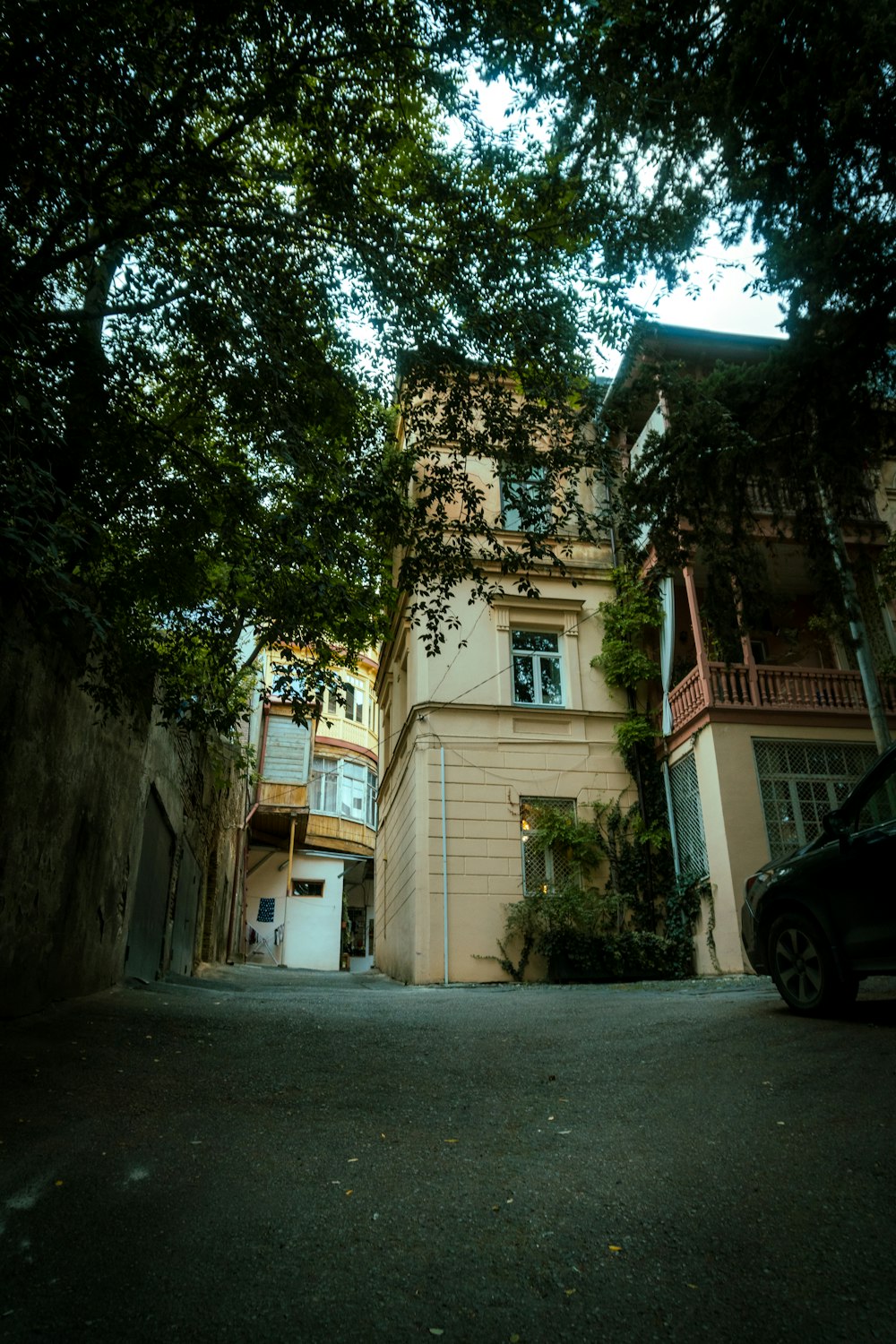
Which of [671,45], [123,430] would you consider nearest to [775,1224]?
[123,430]

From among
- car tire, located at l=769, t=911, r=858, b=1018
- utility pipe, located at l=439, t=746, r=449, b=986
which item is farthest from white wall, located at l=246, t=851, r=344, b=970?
car tire, located at l=769, t=911, r=858, b=1018

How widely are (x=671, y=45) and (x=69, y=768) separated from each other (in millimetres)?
6854

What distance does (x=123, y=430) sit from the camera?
5566 mm

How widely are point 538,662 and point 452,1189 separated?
12622 mm

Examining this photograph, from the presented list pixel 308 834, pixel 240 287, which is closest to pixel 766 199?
pixel 240 287

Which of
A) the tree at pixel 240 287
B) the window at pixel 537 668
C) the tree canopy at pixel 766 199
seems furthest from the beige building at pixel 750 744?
the tree at pixel 240 287

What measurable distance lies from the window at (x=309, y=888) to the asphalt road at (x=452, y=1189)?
25811mm

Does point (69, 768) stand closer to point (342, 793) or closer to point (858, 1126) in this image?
point (858, 1126)

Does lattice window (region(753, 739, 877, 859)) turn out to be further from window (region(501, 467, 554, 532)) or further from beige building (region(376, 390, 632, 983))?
window (region(501, 467, 554, 532))

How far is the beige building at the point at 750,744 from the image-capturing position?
1208 centimetres

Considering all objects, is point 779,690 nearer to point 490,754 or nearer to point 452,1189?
point 490,754

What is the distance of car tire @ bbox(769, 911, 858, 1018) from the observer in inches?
196

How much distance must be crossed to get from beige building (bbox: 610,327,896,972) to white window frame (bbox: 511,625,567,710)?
196cm

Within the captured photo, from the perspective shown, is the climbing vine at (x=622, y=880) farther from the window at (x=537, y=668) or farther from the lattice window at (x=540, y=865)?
the window at (x=537, y=668)
